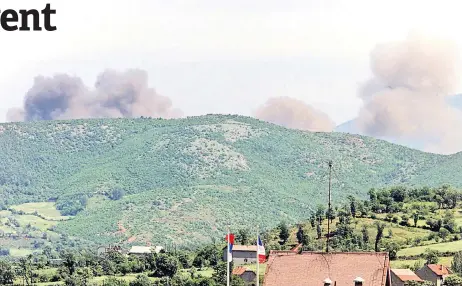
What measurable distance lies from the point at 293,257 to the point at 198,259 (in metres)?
105

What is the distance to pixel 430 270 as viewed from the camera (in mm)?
140875

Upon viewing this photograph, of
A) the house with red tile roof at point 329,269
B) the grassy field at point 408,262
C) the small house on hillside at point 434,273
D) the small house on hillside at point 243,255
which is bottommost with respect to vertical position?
the small house on hillside at point 434,273

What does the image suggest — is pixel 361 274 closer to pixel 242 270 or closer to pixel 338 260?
pixel 338 260

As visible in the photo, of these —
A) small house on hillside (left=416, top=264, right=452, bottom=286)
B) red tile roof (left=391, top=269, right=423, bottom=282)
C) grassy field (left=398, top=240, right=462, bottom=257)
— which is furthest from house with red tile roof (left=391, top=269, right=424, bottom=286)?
grassy field (left=398, top=240, right=462, bottom=257)

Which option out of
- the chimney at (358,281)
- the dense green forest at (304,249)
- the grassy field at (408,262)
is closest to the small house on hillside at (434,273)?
the dense green forest at (304,249)

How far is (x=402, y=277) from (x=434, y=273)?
38.1 feet

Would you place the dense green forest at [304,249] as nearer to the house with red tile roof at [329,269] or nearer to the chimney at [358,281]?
→ the house with red tile roof at [329,269]

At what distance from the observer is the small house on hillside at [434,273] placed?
13875 centimetres

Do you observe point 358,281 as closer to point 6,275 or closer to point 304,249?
point 304,249

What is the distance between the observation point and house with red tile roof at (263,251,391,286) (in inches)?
2810

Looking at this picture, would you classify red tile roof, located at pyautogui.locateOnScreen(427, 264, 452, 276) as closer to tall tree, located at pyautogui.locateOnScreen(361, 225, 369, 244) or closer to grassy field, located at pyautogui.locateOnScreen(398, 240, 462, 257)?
grassy field, located at pyautogui.locateOnScreen(398, 240, 462, 257)

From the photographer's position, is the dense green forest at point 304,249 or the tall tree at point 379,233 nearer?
the dense green forest at point 304,249

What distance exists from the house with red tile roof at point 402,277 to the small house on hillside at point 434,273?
400 centimetres

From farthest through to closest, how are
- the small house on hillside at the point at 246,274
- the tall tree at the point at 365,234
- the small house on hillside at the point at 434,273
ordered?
1. the tall tree at the point at 365,234
2. the small house on hillside at the point at 246,274
3. the small house on hillside at the point at 434,273
